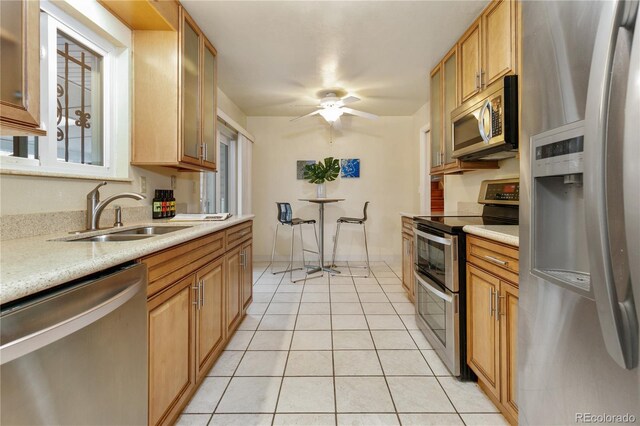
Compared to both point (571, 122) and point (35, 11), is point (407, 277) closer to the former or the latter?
point (571, 122)

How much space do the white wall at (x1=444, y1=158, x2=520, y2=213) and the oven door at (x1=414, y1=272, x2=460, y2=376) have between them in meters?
1.08

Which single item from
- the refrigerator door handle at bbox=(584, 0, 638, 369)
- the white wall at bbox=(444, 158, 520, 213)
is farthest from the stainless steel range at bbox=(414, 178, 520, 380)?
the refrigerator door handle at bbox=(584, 0, 638, 369)

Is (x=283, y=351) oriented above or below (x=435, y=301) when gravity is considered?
below

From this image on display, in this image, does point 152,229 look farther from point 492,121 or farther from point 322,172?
point 322,172

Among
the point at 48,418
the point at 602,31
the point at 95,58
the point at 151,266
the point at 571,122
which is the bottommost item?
the point at 48,418

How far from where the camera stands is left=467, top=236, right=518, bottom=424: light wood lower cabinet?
1255 millimetres

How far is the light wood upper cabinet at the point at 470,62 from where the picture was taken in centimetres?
213

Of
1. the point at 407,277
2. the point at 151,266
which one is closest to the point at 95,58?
the point at 151,266

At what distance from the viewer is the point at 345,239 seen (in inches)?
193

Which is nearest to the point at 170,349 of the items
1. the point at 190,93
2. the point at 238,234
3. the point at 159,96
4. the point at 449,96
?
the point at 238,234

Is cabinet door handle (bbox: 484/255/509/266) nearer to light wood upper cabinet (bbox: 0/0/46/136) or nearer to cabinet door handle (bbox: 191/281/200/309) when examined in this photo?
cabinet door handle (bbox: 191/281/200/309)

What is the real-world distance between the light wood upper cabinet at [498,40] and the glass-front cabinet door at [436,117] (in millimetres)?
818

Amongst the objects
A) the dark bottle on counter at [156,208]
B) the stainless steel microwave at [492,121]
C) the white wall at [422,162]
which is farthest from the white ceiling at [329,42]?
the dark bottle on counter at [156,208]

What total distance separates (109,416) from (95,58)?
82.5 inches
